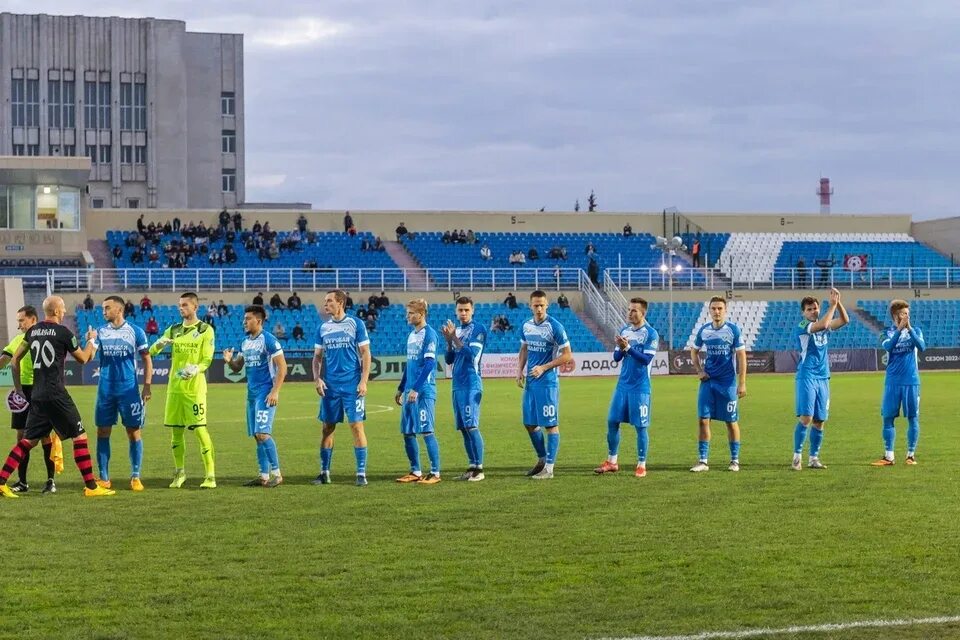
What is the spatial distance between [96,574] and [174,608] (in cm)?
143

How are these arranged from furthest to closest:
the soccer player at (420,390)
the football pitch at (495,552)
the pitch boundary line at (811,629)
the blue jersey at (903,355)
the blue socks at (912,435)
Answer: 1. the blue jersey at (903,355)
2. the blue socks at (912,435)
3. the soccer player at (420,390)
4. the football pitch at (495,552)
5. the pitch boundary line at (811,629)

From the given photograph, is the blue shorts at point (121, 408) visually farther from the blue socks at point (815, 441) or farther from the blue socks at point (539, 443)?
the blue socks at point (815, 441)

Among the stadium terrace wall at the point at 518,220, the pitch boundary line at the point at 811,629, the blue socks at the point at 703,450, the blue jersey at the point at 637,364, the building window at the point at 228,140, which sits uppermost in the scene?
the building window at the point at 228,140

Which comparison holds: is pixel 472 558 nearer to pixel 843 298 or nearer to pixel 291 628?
pixel 291 628

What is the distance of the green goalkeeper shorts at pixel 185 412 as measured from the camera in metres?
14.9

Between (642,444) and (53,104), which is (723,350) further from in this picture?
(53,104)

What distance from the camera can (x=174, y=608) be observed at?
855 cm

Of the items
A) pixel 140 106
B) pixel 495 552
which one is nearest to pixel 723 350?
pixel 495 552

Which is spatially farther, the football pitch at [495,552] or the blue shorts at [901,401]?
the blue shorts at [901,401]

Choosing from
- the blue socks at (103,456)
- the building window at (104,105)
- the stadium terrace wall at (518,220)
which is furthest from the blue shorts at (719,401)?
the building window at (104,105)

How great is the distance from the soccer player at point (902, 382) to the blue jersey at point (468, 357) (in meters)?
5.62

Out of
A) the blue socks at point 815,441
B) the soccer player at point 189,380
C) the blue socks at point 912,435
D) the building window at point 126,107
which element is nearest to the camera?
the soccer player at point 189,380

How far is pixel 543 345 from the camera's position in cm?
1580

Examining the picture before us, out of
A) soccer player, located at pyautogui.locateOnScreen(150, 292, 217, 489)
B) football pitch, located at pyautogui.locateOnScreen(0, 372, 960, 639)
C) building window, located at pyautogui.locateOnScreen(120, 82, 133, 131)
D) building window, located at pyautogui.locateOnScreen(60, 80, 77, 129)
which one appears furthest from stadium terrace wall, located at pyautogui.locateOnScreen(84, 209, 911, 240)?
soccer player, located at pyautogui.locateOnScreen(150, 292, 217, 489)
